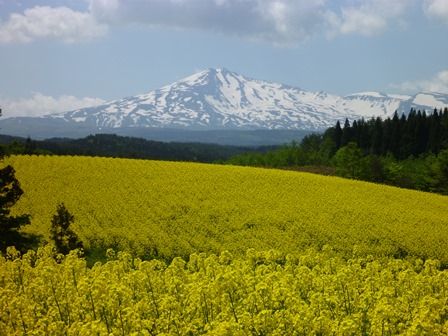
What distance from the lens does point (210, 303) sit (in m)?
12.3

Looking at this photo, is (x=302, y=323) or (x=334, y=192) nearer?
(x=302, y=323)

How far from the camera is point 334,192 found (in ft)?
137

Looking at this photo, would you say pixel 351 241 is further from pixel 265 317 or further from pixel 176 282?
pixel 265 317

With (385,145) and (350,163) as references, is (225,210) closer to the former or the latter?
(350,163)

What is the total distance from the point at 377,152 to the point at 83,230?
99.7m

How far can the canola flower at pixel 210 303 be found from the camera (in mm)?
10477

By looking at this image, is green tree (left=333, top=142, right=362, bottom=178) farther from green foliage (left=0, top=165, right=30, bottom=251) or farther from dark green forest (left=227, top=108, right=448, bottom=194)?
green foliage (left=0, top=165, right=30, bottom=251)

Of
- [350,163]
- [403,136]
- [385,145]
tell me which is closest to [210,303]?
[350,163]

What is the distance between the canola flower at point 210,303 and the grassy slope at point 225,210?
11.4m

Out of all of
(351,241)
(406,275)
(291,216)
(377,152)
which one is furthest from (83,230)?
(377,152)

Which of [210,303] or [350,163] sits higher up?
[350,163]

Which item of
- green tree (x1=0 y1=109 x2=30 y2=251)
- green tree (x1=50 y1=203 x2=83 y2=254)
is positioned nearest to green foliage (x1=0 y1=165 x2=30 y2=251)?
green tree (x1=0 y1=109 x2=30 y2=251)

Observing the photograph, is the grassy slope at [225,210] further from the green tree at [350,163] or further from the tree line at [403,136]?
the tree line at [403,136]

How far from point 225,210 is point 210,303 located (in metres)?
22.1
